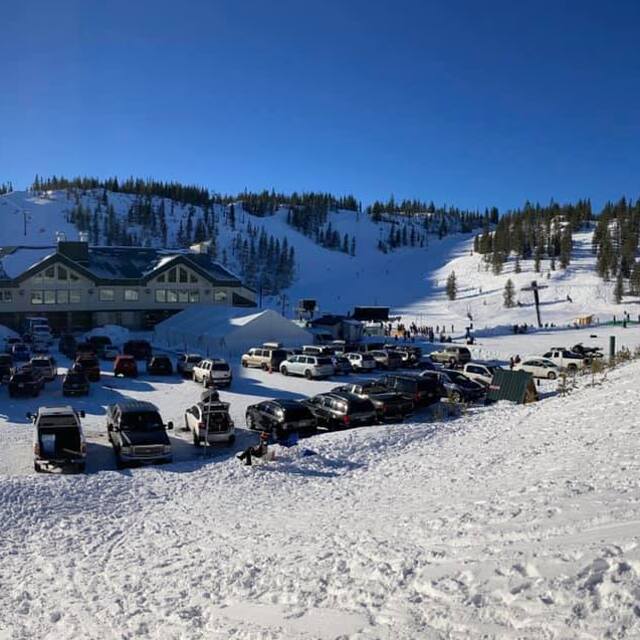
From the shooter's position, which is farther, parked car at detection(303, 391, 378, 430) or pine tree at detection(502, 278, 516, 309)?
Answer: pine tree at detection(502, 278, 516, 309)

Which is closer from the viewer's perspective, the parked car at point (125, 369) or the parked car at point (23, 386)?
the parked car at point (23, 386)

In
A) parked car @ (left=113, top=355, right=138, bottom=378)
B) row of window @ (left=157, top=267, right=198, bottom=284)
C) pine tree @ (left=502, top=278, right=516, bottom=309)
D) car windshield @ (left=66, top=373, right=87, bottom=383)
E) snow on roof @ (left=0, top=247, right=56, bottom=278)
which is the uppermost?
snow on roof @ (left=0, top=247, right=56, bottom=278)

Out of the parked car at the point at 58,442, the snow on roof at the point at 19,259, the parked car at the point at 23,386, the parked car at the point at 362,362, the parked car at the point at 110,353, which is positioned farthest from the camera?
the snow on roof at the point at 19,259

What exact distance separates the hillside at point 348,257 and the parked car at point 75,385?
41230 mm

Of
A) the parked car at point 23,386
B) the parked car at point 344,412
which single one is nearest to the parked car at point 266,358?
the parked car at point 23,386

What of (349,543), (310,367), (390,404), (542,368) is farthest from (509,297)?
(349,543)

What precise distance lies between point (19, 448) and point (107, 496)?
6.23 m

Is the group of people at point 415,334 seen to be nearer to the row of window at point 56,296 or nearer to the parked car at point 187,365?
the parked car at point 187,365

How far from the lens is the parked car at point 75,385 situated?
2658cm

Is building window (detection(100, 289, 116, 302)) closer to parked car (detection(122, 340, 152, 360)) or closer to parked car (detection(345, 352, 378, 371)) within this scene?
parked car (detection(122, 340, 152, 360))

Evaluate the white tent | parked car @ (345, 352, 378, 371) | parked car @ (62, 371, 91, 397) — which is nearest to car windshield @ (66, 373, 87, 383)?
parked car @ (62, 371, 91, 397)

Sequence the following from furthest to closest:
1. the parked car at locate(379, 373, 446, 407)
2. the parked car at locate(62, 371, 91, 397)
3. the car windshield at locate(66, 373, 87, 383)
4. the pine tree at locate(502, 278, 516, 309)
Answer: the pine tree at locate(502, 278, 516, 309), the car windshield at locate(66, 373, 87, 383), the parked car at locate(62, 371, 91, 397), the parked car at locate(379, 373, 446, 407)

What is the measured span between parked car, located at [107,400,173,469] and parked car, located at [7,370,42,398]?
898cm

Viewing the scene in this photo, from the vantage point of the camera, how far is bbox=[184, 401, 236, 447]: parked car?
18.8 meters
